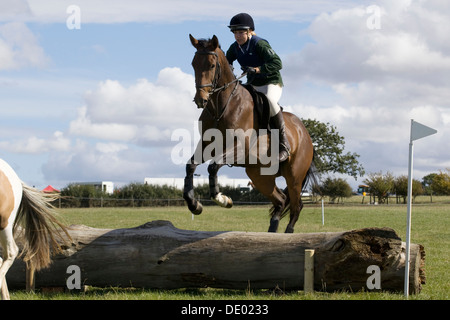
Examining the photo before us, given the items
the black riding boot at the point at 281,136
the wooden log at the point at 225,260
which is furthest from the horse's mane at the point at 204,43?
the wooden log at the point at 225,260

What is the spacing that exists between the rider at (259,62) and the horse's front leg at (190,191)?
1750 millimetres

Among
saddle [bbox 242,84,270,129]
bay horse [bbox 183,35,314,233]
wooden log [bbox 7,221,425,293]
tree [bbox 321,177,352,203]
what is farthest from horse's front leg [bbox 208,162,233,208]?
tree [bbox 321,177,352,203]

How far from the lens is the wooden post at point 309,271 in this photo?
6043 mm

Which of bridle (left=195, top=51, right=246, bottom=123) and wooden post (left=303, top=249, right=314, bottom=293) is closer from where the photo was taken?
wooden post (left=303, top=249, right=314, bottom=293)

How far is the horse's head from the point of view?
6398mm

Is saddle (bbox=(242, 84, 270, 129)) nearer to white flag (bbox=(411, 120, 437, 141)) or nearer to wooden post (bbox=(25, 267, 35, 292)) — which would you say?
white flag (bbox=(411, 120, 437, 141))

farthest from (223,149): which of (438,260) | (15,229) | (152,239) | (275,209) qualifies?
(438,260)

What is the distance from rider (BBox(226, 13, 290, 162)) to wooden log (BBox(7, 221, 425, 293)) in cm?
203

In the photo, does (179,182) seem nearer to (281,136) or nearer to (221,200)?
(281,136)

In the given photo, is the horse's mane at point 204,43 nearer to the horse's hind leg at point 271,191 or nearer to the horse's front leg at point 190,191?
the horse's front leg at point 190,191
